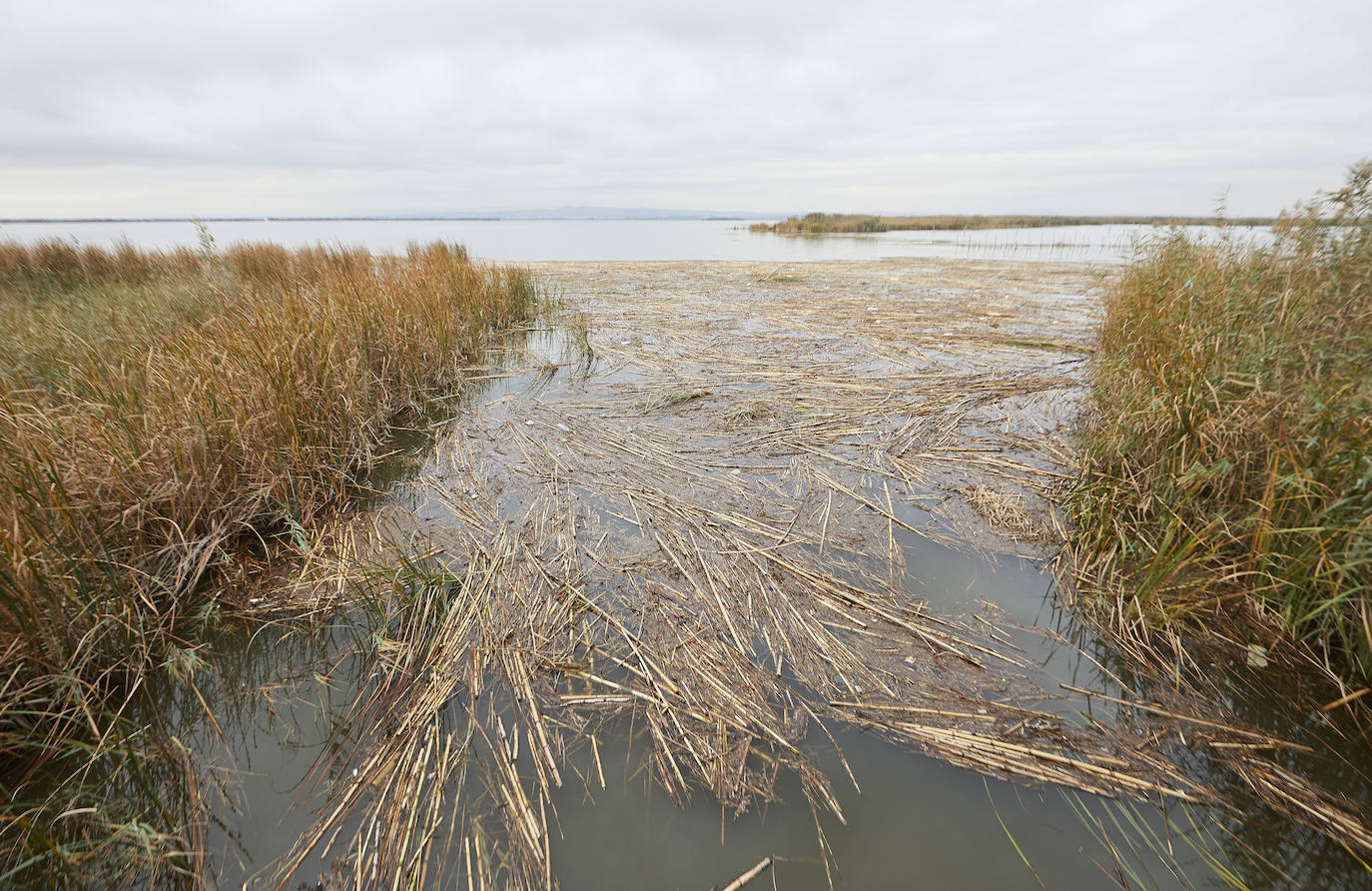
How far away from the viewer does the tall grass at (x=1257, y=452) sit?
7.89ft

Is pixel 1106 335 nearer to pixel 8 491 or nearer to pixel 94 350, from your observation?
pixel 8 491

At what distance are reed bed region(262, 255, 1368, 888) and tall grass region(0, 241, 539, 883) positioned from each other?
79 centimetres

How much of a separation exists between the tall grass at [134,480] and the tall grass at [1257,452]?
15.5 feet

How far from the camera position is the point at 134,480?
295cm

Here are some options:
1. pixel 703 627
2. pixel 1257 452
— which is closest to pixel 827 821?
pixel 703 627

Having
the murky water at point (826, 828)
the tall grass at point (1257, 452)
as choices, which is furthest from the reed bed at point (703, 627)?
Answer: the tall grass at point (1257, 452)

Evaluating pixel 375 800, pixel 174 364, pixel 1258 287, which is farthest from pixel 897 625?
pixel 174 364

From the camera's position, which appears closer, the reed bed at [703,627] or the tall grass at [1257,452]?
the reed bed at [703,627]

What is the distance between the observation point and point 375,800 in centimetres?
199

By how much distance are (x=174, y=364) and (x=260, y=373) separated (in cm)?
50

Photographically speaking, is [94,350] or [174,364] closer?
[174,364]

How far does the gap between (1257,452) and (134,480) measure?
6175mm

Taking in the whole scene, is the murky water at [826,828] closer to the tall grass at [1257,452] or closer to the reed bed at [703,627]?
the reed bed at [703,627]

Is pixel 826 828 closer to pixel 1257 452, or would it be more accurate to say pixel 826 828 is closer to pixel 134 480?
pixel 1257 452
